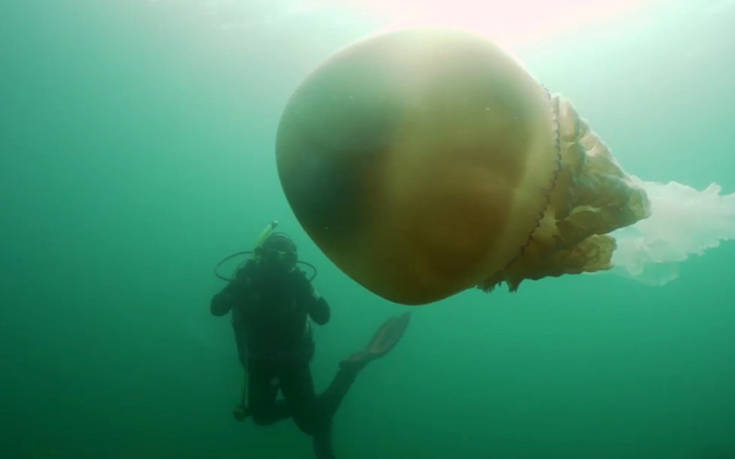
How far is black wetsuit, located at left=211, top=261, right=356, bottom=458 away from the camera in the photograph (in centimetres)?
696

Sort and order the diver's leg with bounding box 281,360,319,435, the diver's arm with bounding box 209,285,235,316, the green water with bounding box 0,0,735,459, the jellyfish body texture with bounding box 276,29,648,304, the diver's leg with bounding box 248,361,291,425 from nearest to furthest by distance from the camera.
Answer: the jellyfish body texture with bounding box 276,29,648,304 → the diver's arm with bounding box 209,285,235,316 → the diver's leg with bounding box 248,361,291,425 → the diver's leg with bounding box 281,360,319,435 → the green water with bounding box 0,0,735,459

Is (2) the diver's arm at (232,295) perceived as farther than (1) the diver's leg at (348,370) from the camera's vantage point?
No

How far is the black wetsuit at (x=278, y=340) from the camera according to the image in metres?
6.96

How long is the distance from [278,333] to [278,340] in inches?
5.8

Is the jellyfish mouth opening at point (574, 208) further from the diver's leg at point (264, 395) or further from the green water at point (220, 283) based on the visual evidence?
the green water at point (220, 283)

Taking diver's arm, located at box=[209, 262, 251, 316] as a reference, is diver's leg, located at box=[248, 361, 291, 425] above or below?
below

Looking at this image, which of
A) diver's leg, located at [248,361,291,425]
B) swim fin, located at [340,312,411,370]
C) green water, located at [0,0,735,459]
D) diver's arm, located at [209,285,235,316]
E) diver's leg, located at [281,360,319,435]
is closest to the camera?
diver's arm, located at [209,285,235,316]

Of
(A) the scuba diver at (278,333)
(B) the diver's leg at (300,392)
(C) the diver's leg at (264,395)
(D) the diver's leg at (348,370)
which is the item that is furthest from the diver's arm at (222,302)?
(D) the diver's leg at (348,370)

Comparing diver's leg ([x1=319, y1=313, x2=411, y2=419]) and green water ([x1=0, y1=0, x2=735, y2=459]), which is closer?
diver's leg ([x1=319, y1=313, x2=411, y2=419])

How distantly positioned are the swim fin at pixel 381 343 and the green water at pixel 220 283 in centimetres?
1482

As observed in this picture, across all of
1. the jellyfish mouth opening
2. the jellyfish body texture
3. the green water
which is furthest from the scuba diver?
the green water

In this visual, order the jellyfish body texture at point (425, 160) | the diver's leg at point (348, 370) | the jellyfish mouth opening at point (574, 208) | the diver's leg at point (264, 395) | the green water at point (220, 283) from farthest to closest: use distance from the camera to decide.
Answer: the green water at point (220, 283) < the diver's leg at point (348, 370) < the diver's leg at point (264, 395) < the jellyfish mouth opening at point (574, 208) < the jellyfish body texture at point (425, 160)

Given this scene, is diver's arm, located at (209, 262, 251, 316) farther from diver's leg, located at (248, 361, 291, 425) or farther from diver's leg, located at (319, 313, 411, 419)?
diver's leg, located at (319, 313, 411, 419)

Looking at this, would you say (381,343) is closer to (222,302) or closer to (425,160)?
(222,302)
